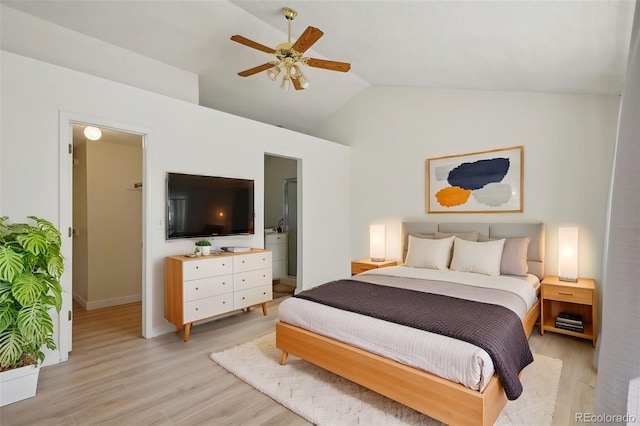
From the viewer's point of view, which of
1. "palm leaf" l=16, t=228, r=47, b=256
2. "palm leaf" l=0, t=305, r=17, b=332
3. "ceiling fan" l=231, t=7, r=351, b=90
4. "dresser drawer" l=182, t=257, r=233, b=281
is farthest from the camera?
"dresser drawer" l=182, t=257, r=233, b=281

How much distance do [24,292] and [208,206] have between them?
1841 mm

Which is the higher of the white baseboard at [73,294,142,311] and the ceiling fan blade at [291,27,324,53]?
the ceiling fan blade at [291,27,324,53]

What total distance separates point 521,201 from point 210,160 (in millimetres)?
3721

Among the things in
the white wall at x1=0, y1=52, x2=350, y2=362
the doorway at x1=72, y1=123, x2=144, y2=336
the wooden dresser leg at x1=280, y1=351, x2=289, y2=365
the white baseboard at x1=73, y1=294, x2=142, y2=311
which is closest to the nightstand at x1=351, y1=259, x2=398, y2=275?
the white wall at x1=0, y1=52, x2=350, y2=362

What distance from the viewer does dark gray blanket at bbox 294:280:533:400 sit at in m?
1.81

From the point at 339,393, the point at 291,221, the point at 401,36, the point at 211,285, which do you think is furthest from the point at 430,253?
the point at 291,221

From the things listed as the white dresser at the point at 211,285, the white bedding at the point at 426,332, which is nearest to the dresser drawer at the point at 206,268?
the white dresser at the point at 211,285

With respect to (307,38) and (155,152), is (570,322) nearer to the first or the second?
(307,38)

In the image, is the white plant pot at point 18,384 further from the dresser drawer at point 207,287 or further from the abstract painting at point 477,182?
the abstract painting at point 477,182

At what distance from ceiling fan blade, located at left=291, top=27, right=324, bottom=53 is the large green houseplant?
2437mm

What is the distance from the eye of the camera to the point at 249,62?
4.00 metres

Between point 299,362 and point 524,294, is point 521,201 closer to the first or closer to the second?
point 524,294

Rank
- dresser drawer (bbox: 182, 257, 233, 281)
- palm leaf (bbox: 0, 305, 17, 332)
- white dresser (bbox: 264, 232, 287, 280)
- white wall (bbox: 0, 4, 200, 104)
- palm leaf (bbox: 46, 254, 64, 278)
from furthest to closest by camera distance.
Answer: white dresser (bbox: 264, 232, 287, 280)
dresser drawer (bbox: 182, 257, 233, 281)
white wall (bbox: 0, 4, 200, 104)
palm leaf (bbox: 46, 254, 64, 278)
palm leaf (bbox: 0, 305, 17, 332)

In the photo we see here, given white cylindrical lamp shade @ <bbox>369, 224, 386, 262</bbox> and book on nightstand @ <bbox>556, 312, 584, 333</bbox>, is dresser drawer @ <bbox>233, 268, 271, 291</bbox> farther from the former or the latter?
book on nightstand @ <bbox>556, 312, 584, 333</bbox>
